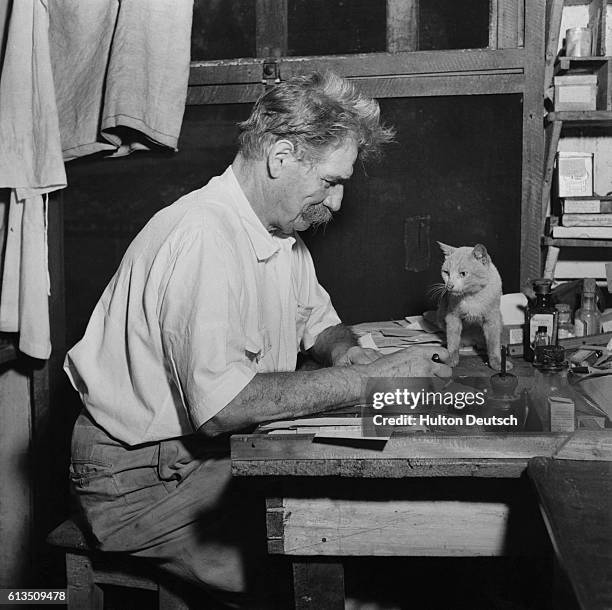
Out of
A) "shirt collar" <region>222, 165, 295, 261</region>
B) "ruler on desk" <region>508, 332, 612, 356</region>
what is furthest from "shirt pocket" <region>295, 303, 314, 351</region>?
"ruler on desk" <region>508, 332, 612, 356</region>

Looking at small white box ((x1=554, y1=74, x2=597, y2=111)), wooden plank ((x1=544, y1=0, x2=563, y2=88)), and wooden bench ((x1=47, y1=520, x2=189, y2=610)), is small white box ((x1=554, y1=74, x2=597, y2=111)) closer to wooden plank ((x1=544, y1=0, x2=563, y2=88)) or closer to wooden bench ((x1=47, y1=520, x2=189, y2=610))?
wooden plank ((x1=544, y1=0, x2=563, y2=88))

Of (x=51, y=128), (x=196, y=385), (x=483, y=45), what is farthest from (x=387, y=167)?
(x=196, y=385)

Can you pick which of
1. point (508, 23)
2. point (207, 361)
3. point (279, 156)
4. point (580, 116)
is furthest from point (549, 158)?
point (207, 361)

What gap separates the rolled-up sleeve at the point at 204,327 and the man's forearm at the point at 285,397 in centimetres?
2

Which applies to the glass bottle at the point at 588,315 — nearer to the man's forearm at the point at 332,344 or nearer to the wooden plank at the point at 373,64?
the man's forearm at the point at 332,344

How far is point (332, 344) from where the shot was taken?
2.59 m

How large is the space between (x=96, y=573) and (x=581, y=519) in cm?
138

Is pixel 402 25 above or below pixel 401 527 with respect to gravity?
above

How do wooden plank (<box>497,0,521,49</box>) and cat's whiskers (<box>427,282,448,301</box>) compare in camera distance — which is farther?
cat's whiskers (<box>427,282,448,301</box>)

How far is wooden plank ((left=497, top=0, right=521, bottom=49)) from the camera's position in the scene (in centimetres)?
306

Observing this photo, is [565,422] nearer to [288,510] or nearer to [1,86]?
[288,510]

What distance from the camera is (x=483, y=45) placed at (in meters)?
3.10

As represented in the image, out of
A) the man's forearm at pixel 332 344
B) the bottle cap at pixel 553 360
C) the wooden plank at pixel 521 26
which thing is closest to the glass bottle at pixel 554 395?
the bottle cap at pixel 553 360

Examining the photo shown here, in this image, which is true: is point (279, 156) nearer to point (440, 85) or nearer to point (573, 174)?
point (440, 85)
